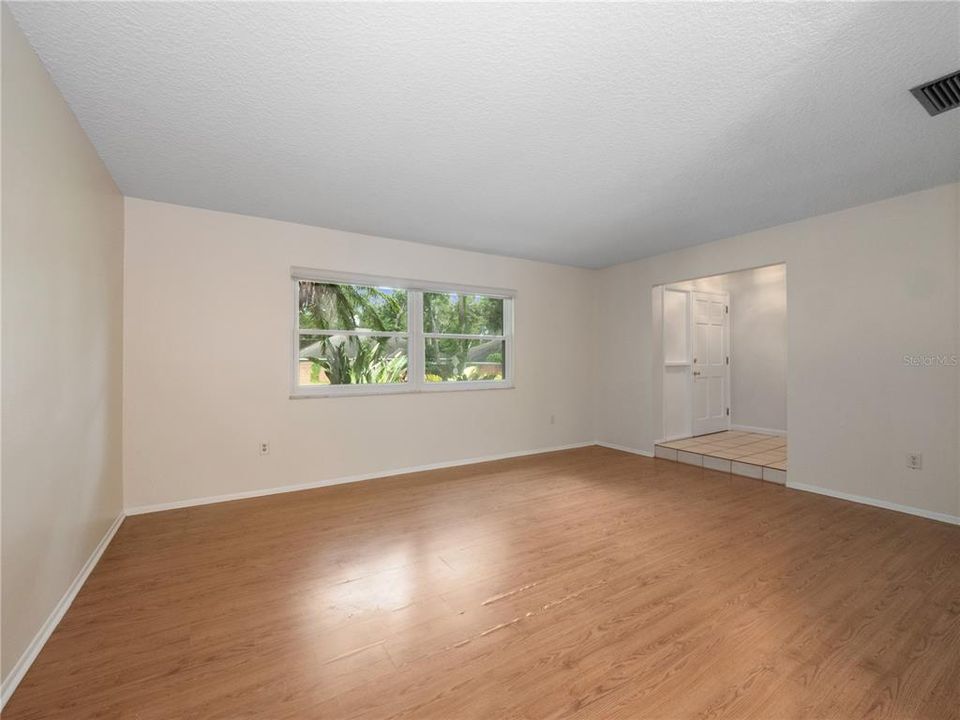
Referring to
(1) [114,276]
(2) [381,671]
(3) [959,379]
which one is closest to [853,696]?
(2) [381,671]

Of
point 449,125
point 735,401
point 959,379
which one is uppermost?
point 449,125

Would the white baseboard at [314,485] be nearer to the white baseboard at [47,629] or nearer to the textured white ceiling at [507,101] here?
the white baseboard at [47,629]

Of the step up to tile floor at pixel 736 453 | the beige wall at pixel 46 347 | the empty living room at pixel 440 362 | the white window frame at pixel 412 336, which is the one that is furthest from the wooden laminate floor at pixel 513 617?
the white window frame at pixel 412 336

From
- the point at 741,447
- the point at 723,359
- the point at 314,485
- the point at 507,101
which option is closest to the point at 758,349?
the point at 723,359

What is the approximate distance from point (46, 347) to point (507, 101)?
2.36m

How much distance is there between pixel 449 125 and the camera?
2.18 meters

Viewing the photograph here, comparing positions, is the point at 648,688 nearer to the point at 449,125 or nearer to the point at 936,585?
the point at 936,585

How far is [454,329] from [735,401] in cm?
455

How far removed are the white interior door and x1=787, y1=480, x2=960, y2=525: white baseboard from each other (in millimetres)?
1980

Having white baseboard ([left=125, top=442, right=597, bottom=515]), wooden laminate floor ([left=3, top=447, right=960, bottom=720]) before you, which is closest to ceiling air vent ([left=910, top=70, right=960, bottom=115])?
wooden laminate floor ([left=3, top=447, right=960, bottom=720])

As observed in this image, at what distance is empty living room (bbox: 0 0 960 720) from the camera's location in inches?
59.5

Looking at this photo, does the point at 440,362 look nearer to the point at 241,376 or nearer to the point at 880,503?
the point at 241,376

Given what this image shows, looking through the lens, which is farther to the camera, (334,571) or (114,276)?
(114,276)

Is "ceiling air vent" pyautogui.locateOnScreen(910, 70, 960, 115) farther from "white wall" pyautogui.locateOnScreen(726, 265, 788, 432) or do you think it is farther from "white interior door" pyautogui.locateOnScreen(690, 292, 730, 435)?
"white wall" pyautogui.locateOnScreen(726, 265, 788, 432)
